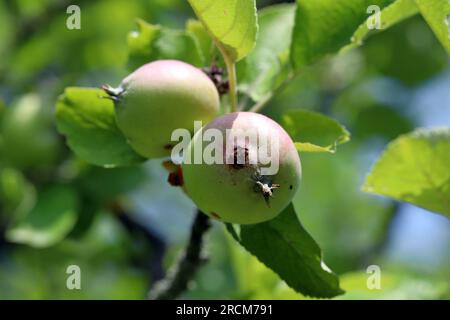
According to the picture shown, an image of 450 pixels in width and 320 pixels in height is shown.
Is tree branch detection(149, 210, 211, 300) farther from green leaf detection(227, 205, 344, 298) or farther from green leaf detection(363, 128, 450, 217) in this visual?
green leaf detection(363, 128, 450, 217)

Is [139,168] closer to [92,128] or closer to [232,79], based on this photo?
[92,128]

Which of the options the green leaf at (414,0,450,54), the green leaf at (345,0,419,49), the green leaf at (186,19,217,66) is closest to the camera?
the green leaf at (414,0,450,54)

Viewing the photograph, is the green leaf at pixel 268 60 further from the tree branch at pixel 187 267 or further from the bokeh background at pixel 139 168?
the bokeh background at pixel 139 168

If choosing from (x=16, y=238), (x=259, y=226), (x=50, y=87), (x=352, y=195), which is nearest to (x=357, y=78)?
(x=352, y=195)

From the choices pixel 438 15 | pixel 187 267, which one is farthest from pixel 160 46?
pixel 438 15

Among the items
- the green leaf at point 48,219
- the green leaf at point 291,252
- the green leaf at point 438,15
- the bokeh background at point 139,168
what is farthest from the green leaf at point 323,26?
the green leaf at point 48,219

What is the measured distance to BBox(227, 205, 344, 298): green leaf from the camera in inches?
49.0

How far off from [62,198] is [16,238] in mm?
233

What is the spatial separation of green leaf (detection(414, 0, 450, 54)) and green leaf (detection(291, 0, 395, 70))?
6.4 inches

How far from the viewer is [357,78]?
10.5ft

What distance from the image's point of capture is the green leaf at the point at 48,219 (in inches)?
77.4

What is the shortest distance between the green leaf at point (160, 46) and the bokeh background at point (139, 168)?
600 millimetres

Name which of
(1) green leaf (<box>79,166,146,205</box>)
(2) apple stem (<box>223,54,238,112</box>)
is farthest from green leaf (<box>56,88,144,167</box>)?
(1) green leaf (<box>79,166,146,205</box>)
